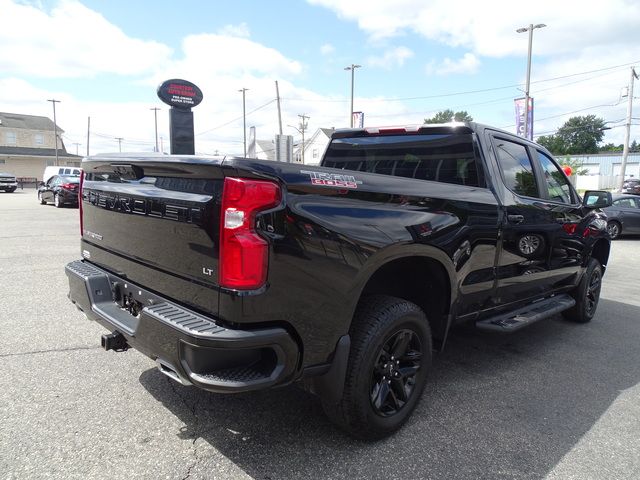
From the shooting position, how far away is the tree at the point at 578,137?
310ft

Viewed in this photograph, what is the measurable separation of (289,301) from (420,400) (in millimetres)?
1493

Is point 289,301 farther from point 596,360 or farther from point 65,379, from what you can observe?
point 596,360

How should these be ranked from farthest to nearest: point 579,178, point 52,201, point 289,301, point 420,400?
point 579,178 < point 52,201 < point 420,400 < point 289,301

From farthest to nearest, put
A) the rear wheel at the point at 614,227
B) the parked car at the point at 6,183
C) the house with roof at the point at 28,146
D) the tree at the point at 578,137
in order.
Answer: the tree at the point at 578,137 < the house with roof at the point at 28,146 < the parked car at the point at 6,183 < the rear wheel at the point at 614,227

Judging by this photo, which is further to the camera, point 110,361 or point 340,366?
point 110,361

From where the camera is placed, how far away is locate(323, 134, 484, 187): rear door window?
356 cm

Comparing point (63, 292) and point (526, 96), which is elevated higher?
point (526, 96)

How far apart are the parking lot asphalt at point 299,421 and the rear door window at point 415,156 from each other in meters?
1.61

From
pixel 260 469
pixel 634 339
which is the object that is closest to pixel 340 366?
pixel 260 469

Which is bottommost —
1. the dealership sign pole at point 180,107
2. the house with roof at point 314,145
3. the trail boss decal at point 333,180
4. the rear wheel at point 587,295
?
the rear wheel at point 587,295

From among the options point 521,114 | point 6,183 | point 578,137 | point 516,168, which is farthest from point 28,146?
point 578,137

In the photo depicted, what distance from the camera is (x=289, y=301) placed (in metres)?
2.11

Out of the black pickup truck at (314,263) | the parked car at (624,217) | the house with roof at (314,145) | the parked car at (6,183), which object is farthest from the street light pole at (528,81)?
the house with roof at (314,145)

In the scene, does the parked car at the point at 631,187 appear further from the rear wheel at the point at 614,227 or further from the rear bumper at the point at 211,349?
the rear bumper at the point at 211,349
